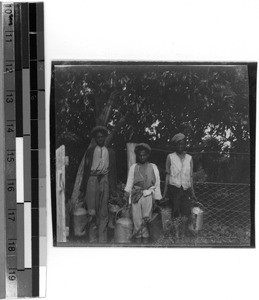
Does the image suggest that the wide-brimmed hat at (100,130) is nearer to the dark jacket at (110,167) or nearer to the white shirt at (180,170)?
the dark jacket at (110,167)

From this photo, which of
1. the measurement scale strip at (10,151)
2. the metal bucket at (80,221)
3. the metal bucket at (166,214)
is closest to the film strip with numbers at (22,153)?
the measurement scale strip at (10,151)

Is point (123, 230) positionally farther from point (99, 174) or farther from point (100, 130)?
point (100, 130)

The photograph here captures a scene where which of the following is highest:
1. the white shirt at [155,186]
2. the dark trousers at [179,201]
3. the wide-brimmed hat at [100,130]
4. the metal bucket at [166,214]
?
the wide-brimmed hat at [100,130]

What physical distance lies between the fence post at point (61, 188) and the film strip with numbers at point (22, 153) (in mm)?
57

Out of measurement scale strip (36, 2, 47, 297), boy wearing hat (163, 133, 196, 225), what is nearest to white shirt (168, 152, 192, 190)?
boy wearing hat (163, 133, 196, 225)

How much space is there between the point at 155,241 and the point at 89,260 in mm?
281

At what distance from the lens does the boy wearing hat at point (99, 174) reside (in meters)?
1.91

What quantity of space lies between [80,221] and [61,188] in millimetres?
155

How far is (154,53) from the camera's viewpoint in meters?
1.91

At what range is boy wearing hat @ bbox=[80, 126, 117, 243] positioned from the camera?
1.91 m

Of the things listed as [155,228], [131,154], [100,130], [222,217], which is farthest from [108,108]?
[222,217]

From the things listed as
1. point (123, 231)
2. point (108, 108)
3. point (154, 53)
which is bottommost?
point (123, 231)

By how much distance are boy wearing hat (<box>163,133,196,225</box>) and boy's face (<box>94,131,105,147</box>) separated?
28 centimetres

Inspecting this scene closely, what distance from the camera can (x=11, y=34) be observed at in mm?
1909
